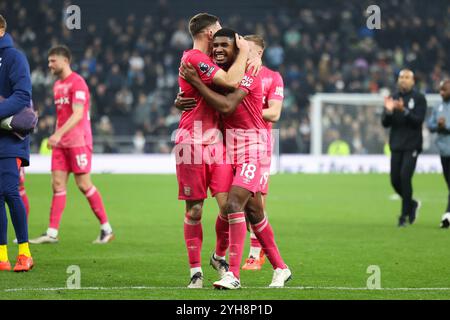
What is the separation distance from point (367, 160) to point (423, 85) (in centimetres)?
526

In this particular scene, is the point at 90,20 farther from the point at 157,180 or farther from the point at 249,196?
the point at 249,196

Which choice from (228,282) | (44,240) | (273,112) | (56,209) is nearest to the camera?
(228,282)

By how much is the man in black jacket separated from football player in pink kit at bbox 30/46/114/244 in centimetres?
455

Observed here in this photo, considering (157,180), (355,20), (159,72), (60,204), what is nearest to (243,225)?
(60,204)

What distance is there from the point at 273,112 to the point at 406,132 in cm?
535

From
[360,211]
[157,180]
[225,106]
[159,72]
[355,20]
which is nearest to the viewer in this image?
[225,106]

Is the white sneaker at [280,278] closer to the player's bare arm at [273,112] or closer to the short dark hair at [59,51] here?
the player's bare arm at [273,112]

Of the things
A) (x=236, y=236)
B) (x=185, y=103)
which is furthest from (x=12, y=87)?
(x=236, y=236)

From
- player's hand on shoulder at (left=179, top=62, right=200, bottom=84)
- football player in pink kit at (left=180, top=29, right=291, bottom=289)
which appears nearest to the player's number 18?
football player in pink kit at (left=180, top=29, right=291, bottom=289)

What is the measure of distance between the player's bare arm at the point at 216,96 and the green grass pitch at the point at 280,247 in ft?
4.83

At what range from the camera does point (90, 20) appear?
3453cm

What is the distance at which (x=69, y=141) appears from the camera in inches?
506

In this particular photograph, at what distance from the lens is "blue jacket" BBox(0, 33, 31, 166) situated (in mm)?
9289

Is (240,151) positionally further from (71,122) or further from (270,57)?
(270,57)
